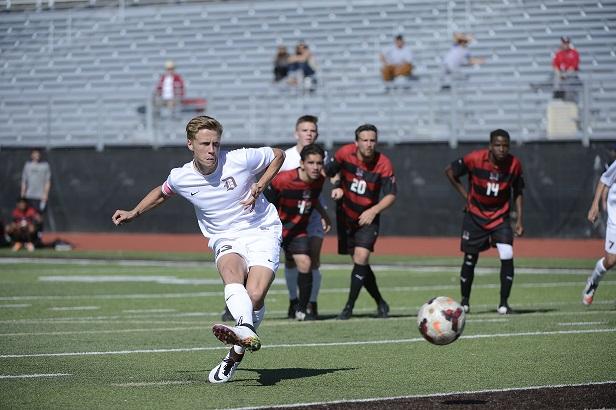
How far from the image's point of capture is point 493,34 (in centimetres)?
2875

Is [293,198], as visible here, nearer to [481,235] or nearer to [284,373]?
[481,235]

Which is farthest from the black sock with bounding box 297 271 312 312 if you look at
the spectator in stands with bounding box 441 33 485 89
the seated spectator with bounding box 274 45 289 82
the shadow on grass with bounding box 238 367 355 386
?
the seated spectator with bounding box 274 45 289 82

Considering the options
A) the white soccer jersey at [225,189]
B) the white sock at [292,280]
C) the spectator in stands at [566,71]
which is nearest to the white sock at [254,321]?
the white soccer jersey at [225,189]

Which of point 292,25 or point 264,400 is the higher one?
point 292,25

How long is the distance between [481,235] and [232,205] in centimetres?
589

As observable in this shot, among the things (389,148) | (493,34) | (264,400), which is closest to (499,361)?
(264,400)

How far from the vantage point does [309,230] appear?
1358 cm

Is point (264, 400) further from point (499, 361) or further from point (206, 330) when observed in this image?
point (206, 330)

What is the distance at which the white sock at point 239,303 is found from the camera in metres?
8.20

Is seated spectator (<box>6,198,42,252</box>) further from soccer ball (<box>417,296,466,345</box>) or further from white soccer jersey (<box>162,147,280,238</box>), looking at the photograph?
soccer ball (<box>417,296,466,345</box>)

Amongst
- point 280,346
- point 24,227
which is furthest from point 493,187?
point 24,227

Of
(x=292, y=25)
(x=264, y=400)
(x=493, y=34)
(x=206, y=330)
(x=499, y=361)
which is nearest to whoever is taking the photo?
(x=264, y=400)

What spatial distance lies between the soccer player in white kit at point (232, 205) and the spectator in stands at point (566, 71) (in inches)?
668

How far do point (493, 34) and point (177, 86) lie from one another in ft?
24.9
